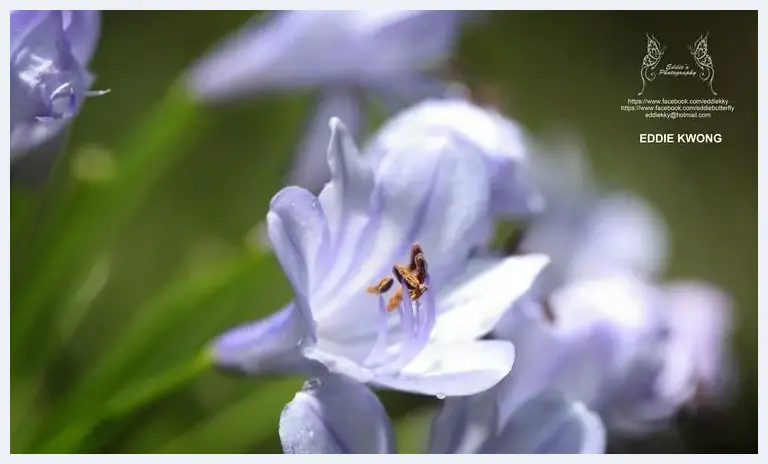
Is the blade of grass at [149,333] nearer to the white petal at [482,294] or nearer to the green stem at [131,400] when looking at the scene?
the green stem at [131,400]

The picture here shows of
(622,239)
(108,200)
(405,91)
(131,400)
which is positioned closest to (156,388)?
(131,400)

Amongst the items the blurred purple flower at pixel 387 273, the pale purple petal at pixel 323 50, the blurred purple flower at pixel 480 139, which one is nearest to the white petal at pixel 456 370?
the blurred purple flower at pixel 387 273

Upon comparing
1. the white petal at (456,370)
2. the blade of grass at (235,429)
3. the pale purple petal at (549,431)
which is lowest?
the blade of grass at (235,429)

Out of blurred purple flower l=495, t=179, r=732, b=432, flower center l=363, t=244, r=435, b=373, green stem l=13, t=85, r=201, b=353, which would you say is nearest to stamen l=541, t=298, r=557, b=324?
blurred purple flower l=495, t=179, r=732, b=432

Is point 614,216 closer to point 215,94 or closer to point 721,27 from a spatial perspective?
point 721,27

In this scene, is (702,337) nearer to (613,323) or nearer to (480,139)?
(613,323)
